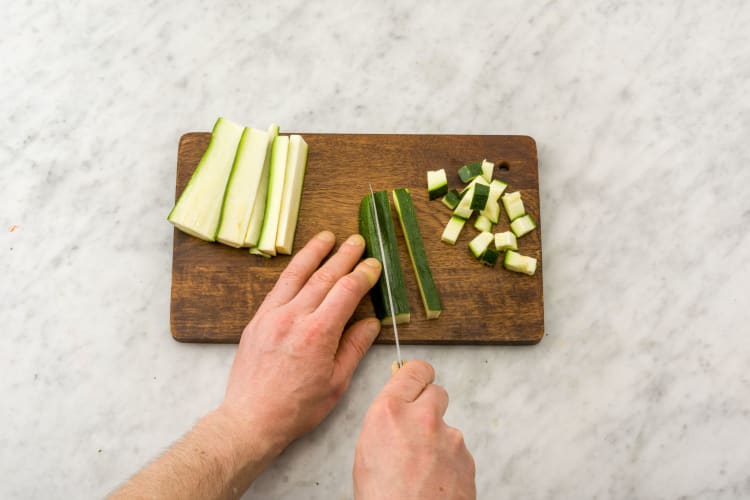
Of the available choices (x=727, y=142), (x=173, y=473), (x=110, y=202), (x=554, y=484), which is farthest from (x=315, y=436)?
(x=727, y=142)

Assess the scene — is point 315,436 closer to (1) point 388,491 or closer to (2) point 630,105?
(1) point 388,491

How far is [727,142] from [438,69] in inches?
63.5

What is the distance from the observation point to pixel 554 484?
294cm

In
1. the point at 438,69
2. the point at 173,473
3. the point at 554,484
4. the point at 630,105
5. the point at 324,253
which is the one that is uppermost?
the point at 438,69

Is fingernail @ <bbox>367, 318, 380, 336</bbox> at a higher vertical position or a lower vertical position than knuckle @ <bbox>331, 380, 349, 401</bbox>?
higher

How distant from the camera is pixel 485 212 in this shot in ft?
10.1

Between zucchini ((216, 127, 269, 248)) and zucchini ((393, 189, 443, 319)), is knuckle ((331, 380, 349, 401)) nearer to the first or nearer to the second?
zucchini ((393, 189, 443, 319))

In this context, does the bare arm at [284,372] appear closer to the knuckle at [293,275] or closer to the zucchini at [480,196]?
the knuckle at [293,275]

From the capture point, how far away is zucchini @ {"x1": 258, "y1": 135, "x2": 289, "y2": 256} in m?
2.97

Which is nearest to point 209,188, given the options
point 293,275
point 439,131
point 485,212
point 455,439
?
point 293,275

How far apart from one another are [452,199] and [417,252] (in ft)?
1.10

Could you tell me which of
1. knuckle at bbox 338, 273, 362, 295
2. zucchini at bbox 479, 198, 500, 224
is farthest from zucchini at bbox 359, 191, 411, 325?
zucchini at bbox 479, 198, 500, 224

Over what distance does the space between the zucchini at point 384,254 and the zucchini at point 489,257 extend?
41 centimetres

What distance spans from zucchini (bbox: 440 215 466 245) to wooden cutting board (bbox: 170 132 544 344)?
0.04 meters
